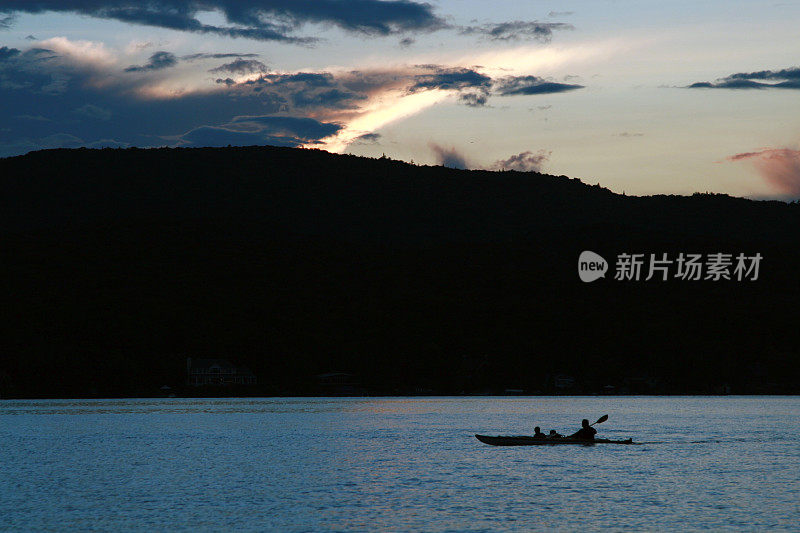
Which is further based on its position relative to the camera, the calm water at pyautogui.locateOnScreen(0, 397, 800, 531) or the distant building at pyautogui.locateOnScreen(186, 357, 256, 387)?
the distant building at pyautogui.locateOnScreen(186, 357, 256, 387)

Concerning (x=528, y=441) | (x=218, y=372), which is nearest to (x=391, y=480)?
(x=528, y=441)

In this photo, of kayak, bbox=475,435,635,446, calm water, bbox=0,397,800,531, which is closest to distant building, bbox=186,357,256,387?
calm water, bbox=0,397,800,531

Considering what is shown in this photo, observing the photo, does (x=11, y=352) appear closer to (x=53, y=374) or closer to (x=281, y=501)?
(x=53, y=374)

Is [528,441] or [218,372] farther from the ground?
[218,372]

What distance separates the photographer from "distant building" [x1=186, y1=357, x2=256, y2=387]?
192m

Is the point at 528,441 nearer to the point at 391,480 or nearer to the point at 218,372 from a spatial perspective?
the point at 391,480

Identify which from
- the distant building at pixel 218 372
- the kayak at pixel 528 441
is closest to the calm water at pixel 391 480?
the kayak at pixel 528 441

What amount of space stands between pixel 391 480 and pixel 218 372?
5526 inches

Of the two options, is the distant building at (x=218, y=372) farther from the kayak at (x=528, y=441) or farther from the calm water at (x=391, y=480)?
the kayak at (x=528, y=441)

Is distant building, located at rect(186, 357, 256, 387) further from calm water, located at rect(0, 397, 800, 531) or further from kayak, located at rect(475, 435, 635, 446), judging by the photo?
kayak, located at rect(475, 435, 635, 446)

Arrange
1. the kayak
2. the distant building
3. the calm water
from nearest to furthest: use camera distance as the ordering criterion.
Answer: the calm water < the kayak < the distant building

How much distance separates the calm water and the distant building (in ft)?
270

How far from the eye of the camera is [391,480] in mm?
59656

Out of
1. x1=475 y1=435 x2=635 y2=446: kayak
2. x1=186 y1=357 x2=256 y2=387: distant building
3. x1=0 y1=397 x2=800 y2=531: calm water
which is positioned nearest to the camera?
x1=0 y1=397 x2=800 y2=531: calm water
